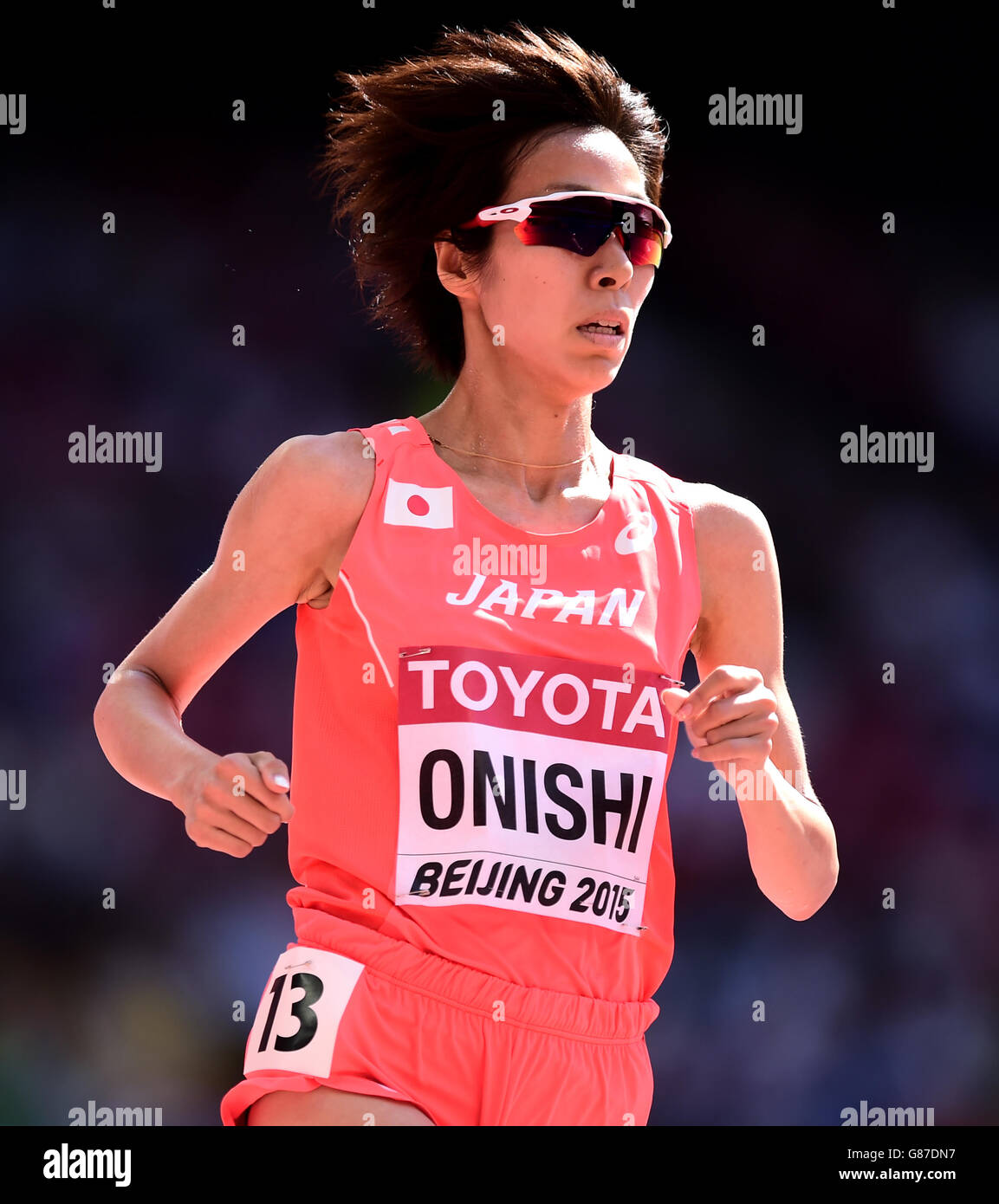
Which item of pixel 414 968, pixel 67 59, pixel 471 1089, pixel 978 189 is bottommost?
pixel 471 1089

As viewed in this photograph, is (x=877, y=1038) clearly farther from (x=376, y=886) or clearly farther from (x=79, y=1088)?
(x=376, y=886)

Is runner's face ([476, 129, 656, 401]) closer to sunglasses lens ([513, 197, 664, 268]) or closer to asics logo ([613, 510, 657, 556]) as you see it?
sunglasses lens ([513, 197, 664, 268])

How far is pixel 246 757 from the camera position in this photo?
85.4 inches

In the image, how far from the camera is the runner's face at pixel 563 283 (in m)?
2.75

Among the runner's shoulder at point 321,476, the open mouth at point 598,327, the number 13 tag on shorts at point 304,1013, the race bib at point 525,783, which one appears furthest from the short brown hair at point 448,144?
the number 13 tag on shorts at point 304,1013

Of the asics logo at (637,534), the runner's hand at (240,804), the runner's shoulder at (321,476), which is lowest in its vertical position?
the runner's hand at (240,804)

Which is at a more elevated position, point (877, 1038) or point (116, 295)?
point (116, 295)

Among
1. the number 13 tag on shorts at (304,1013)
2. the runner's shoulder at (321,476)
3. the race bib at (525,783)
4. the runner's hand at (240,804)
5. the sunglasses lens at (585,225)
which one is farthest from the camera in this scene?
the sunglasses lens at (585,225)

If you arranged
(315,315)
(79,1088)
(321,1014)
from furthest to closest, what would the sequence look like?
(315,315) → (79,1088) → (321,1014)

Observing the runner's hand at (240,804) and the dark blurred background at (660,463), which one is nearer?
the runner's hand at (240,804)

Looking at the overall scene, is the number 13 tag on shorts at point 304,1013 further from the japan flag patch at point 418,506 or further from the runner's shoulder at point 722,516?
the runner's shoulder at point 722,516

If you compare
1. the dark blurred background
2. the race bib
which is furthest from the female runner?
the dark blurred background

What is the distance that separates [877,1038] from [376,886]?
3.60 metres

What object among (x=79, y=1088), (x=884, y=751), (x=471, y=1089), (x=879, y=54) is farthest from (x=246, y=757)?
(x=879, y=54)
